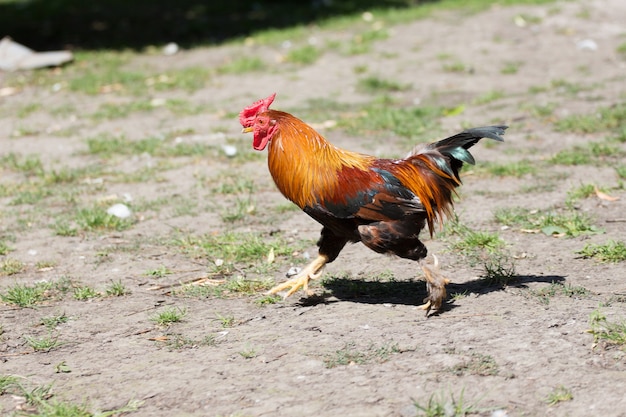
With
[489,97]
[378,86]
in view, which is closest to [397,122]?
[489,97]

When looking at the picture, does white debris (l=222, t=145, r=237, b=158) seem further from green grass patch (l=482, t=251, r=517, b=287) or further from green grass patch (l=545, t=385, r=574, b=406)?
green grass patch (l=545, t=385, r=574, b=406)

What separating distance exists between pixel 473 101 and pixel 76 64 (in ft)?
21.5

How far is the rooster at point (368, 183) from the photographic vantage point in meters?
4.59

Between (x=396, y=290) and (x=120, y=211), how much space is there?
2.69m

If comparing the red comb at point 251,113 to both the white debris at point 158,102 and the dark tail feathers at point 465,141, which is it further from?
the white debris at point 158,102

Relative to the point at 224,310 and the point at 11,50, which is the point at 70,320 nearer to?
the point at 224,310

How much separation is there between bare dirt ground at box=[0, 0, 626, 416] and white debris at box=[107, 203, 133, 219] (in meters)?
0.16

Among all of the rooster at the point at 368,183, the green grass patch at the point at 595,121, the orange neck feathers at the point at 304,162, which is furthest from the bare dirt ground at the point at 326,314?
the orange neck feathers at the point at 304,162

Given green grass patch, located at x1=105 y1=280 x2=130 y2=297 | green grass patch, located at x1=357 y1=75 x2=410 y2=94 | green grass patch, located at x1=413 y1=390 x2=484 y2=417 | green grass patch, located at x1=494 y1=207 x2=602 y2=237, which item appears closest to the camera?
green grass patch, located at x1=413 y1=390 x2=484 y2=417

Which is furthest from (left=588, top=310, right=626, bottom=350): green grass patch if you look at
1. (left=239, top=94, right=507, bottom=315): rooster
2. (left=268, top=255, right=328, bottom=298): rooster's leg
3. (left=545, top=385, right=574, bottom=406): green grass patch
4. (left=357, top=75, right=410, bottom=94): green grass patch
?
(left=357, top=75, right=410, bottom=94): green grass patch

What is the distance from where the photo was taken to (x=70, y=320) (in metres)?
4.86

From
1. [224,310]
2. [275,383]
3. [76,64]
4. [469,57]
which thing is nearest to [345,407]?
[275,383]

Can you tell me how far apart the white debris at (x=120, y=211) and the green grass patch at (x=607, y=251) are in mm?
3597

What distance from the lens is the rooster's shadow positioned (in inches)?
197
